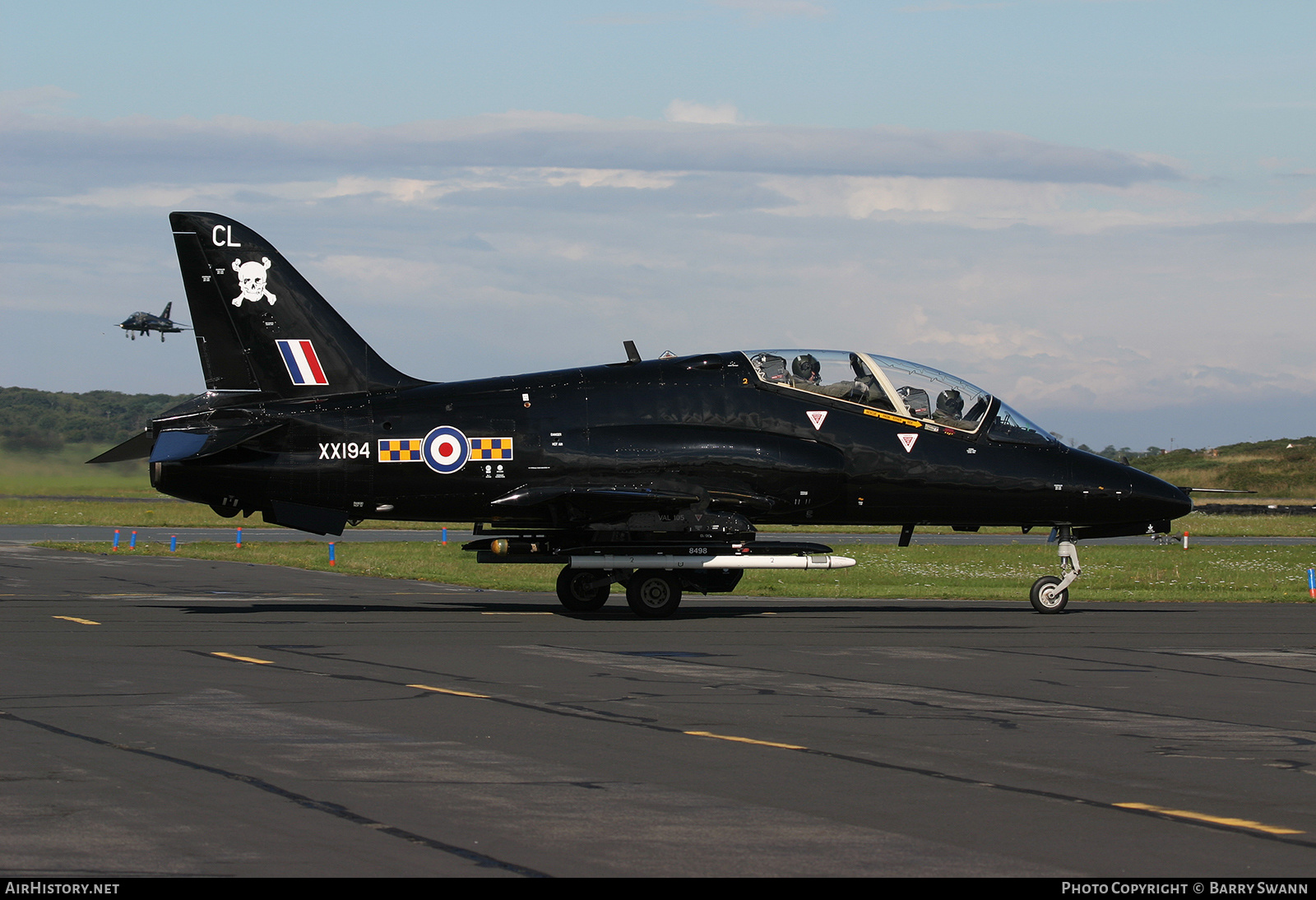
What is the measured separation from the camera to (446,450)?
69.9 ft

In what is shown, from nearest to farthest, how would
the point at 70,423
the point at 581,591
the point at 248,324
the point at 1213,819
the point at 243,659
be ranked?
the point at 1213,819 → the point at 243,659 → the point at 248,324 → the point at 581,591 → the point at 70,423

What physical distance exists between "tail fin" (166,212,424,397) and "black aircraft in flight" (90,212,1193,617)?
1.2 inches

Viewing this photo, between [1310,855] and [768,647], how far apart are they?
396 inches

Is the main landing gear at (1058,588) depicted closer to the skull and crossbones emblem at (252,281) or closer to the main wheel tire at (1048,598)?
the main wheel tire at (1048,598)

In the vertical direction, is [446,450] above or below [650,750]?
above

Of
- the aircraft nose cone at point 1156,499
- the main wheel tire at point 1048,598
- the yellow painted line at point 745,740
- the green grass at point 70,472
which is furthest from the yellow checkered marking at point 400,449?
the green grass at point 70,472

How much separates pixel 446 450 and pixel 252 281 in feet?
14.5

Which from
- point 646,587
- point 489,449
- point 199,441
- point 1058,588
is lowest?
point 646,587

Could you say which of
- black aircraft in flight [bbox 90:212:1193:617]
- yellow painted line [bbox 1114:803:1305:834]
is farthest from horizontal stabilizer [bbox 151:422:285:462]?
yellow painted line [bbox 1114:803:1305:834]

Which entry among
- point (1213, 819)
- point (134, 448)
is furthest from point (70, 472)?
point (1213, 819)

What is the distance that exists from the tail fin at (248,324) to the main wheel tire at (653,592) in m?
5.41

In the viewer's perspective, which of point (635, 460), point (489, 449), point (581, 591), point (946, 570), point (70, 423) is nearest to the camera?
point (489, 449)

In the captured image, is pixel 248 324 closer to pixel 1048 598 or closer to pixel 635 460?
pixel 635 460

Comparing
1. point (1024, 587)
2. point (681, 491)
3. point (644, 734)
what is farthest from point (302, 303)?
point (1024, 587)
